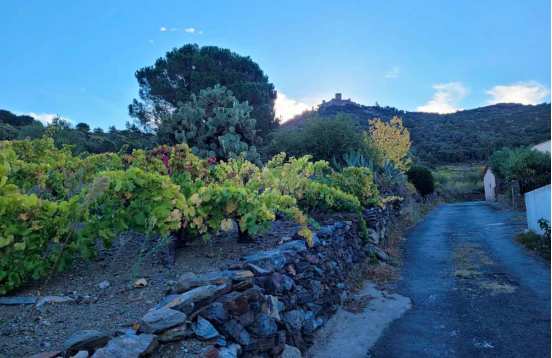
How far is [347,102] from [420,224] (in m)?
42.1

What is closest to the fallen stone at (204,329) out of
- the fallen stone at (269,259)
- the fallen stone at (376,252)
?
the fallen stone at (269,259)

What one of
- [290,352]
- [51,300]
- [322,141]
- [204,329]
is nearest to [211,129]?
[322,141]

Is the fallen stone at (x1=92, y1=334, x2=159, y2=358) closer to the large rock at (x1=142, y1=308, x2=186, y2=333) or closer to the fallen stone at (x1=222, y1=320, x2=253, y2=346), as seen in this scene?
the large rock at (x1=142, y1=308, x2=186, y2=333)

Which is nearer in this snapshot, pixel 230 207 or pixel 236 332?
pixel 236 332

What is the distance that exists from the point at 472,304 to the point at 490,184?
3161 cm

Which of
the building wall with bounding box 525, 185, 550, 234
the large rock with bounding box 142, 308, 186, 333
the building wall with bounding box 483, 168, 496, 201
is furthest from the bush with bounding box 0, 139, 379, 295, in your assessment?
the building wall with bounding box 483, 168, 496, 201

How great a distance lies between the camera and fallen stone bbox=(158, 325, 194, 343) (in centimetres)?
250

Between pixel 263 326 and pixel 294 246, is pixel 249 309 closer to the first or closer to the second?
pixel 263 326

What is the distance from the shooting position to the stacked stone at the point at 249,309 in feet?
8.28

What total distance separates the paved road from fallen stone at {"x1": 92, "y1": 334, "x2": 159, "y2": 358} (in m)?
2.97

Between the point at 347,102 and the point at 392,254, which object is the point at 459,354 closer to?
the point at 392,254

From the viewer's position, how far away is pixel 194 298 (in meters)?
2.87

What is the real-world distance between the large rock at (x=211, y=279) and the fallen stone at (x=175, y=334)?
479mm

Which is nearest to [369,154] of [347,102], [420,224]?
[420,224]
